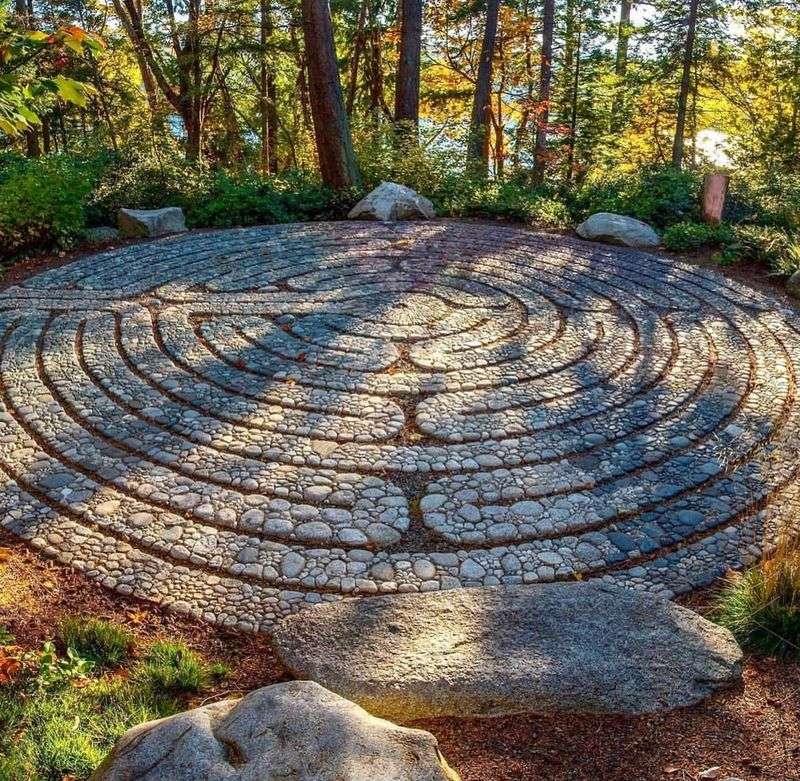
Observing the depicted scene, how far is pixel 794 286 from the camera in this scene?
774 cm

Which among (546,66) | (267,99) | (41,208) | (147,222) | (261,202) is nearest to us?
(41,208)

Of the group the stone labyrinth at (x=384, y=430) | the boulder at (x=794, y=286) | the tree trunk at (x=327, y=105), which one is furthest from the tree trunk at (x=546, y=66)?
the stone labyrinth at (x=384, y=430)

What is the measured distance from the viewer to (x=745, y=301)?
7422 millimetres

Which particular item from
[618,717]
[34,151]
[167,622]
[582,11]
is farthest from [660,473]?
[34,151]

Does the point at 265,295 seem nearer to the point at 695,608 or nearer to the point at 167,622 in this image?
the point at 167,622

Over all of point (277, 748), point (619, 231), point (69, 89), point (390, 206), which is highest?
point (69, 89)

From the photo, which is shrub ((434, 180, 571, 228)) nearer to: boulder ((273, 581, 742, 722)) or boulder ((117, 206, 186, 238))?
boulder ((117, 206, 186, 238))

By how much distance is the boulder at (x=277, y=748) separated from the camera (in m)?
1.79

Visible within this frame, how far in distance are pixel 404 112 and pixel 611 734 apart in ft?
46.6

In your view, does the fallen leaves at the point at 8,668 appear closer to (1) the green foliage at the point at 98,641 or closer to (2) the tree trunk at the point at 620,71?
(1) the green foliage at the point at 98,641

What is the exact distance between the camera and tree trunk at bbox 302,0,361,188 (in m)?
11.5

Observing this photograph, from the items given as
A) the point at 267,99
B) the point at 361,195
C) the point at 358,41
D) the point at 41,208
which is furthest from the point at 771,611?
the point at 358,41

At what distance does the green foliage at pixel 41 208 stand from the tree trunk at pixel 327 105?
3921mm

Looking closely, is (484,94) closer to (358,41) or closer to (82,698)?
(358,41)
